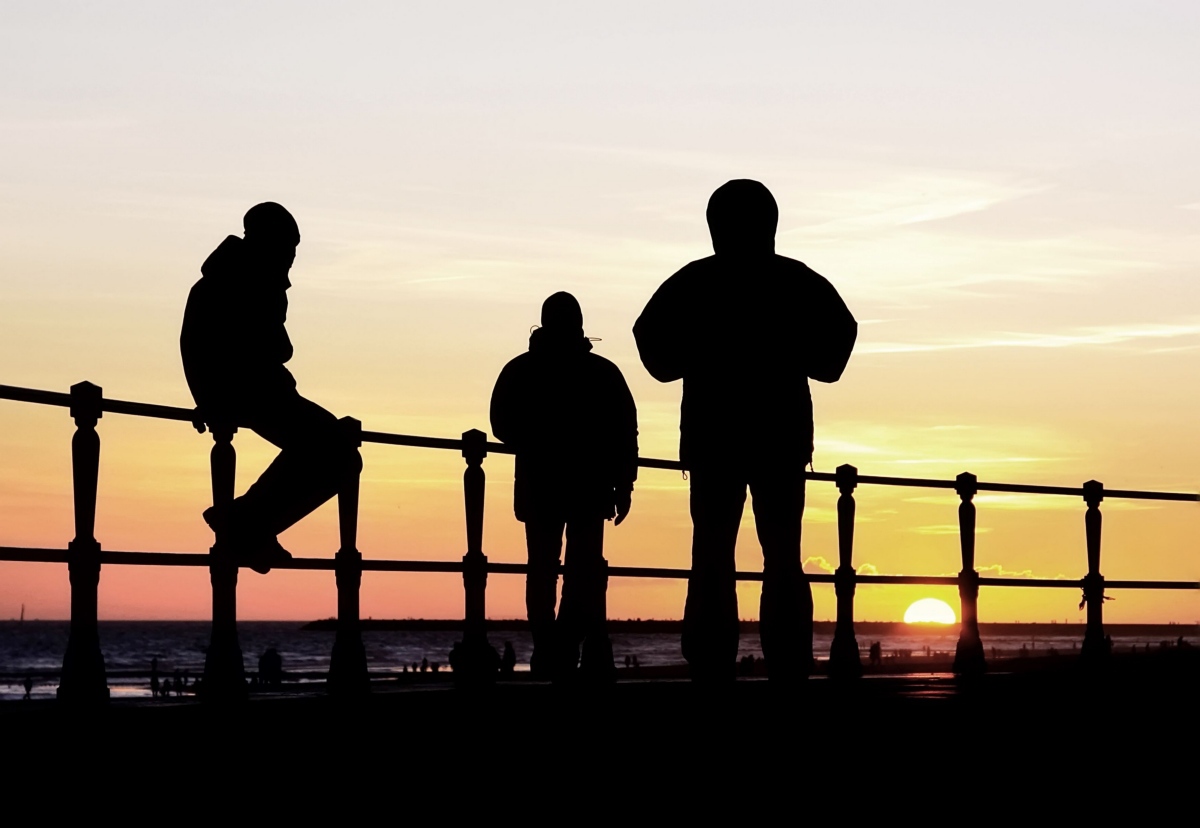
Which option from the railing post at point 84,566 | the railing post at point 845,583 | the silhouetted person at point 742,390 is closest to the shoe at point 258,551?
the railing post at point 84,566

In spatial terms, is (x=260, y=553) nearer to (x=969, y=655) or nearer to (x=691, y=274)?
(x=691, y=274)

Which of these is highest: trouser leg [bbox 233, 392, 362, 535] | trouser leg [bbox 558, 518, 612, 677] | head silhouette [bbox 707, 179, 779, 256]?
head silhouette [bbox 707, 179, 779, 256]

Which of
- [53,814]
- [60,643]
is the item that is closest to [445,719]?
[53,814]

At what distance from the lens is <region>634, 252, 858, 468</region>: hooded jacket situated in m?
7.68

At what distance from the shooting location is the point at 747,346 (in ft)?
25.4

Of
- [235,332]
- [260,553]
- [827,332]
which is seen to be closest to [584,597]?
[260,553]

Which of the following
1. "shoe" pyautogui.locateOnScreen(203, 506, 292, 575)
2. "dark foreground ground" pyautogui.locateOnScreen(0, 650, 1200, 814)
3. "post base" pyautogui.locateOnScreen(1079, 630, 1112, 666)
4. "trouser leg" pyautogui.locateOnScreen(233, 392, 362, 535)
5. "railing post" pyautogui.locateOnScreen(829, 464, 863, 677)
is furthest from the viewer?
"post base" pyautogui.locateOnScreen(1079, 630, 1112, 666)

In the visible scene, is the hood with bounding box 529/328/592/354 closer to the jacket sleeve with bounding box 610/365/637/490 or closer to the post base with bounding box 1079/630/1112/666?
the jacket sleeve with bounding box 610/365/637/490

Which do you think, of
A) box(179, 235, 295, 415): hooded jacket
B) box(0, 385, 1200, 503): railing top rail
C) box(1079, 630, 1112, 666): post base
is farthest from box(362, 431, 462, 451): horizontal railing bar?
box(1079, 630, 1112, 666): post base

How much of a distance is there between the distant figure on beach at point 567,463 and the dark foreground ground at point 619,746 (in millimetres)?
1354

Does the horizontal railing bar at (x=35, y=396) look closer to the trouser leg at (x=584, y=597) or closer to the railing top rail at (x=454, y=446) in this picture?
the railing top rail at (x=454, y=446)

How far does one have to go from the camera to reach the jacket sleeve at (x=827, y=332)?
25.3ft

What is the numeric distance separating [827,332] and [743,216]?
582 millimetres

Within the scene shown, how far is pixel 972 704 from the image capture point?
8.07m
